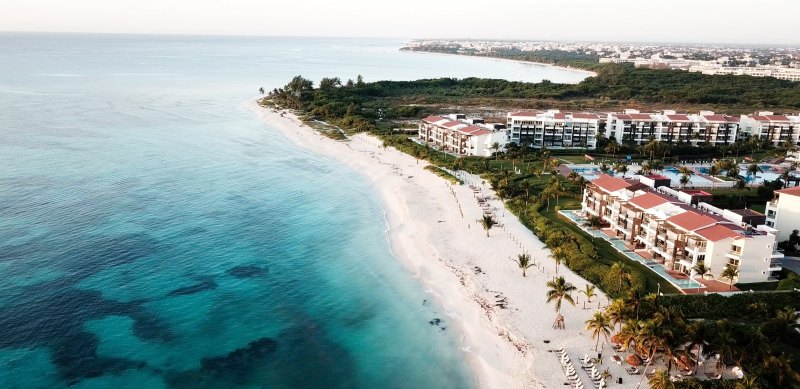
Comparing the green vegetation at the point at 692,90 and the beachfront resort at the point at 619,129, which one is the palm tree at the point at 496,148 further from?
the green vegetation at the point at 692,90

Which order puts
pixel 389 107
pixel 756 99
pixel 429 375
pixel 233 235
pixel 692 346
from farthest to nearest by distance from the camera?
pixel 756 99
pixel 389 107
pixel 233 235
pixel 429 375
pixel 692 346

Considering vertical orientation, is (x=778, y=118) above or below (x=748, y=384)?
above

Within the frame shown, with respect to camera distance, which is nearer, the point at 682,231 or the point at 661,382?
the point at 661,382

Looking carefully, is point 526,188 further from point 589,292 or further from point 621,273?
point 589,292

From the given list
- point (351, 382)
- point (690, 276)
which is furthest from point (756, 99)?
point (351, 382)

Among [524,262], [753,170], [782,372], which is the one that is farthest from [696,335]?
[753,170]

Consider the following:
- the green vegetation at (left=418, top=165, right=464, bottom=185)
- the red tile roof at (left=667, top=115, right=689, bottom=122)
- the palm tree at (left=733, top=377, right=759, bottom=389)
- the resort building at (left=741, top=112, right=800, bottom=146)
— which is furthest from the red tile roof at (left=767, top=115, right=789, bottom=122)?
the palm tree at (left=733, top=377, right=759, bottom=389)

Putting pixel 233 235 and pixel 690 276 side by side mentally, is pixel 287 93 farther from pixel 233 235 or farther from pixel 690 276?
pixel 690 276
